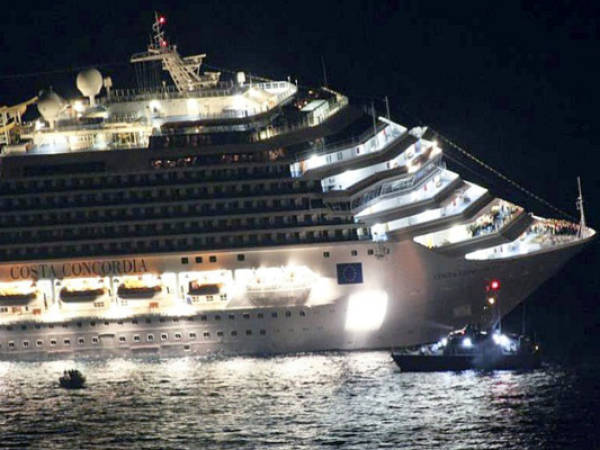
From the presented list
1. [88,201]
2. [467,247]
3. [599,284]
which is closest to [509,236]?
[467,247]

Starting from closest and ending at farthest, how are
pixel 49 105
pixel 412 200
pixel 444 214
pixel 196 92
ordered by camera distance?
pixel 444 214 → pixel 412 200 → pixel 49 105 → pixel 196 92

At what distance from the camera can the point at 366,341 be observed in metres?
95.9

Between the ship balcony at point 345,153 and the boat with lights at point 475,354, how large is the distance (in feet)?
33.2

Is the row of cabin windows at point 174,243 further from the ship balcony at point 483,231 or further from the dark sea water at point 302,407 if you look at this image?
the dark sea water at point 302,407

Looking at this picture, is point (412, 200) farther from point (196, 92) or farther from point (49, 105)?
point (49, 105)

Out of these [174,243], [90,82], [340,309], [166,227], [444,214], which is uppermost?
[90,82]

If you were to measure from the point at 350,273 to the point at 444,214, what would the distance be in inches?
182

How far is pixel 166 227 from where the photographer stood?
98.2 metres

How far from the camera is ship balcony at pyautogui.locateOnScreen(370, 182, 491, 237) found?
9569 cm

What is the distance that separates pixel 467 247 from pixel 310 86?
12.7 meters

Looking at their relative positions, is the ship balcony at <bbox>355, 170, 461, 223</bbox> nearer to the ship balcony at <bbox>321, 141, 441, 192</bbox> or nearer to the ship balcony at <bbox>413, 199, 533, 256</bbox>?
the ship balcony at <bbox>321, 141, 441, 192</bbox>

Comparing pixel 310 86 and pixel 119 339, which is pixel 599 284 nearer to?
pixel 310 86

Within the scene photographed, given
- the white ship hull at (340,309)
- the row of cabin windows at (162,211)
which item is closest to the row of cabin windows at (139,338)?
the white ship hull at (340,309)

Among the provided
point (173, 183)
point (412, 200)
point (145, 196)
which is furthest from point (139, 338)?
point (412, 200)
